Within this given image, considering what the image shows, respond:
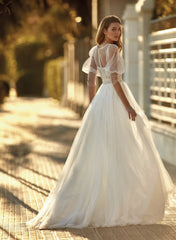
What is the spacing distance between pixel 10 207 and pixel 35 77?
3210cm

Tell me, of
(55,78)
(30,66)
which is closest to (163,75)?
(55,78)

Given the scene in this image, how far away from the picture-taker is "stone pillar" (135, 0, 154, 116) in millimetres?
11594

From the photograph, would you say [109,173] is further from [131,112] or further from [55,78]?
[55,78]

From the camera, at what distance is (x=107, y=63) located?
6.12 m

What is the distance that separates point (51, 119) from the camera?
19.9m

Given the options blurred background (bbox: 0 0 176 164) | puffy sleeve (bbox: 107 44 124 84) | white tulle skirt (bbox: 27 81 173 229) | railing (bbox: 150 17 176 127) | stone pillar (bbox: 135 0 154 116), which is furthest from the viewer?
stone pillar (bbox: 135 0 154 116)

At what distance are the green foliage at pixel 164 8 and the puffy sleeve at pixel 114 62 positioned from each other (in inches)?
237

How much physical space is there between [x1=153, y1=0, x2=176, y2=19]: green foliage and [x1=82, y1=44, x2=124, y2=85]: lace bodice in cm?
591

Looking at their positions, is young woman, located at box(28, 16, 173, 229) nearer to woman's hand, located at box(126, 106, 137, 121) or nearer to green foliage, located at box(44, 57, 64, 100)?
woman's hand, located at box(126, 106, 137, 121)

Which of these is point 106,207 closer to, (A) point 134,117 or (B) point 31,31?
(A) point 134,117

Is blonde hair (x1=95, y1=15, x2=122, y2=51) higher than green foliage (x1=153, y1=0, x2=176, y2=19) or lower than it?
lower

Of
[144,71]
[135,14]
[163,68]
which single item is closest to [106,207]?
[163,68]

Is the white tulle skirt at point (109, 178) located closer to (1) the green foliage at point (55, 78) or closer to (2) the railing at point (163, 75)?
(2) the railing at point (163, 75)

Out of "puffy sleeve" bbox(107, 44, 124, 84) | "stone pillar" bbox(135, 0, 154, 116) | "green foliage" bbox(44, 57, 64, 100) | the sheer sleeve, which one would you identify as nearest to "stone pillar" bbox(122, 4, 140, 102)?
"stone pillar" bbox(135, 0, 154, 116)
